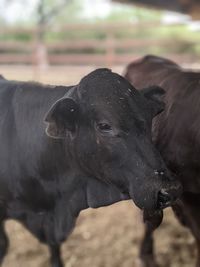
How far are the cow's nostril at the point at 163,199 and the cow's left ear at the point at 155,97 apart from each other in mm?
483

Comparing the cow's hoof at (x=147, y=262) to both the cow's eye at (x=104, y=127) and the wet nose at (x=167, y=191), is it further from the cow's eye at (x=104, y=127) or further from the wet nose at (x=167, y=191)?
the cow's eye at (x=104, y=127)

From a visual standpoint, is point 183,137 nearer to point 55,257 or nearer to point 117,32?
point 55,257

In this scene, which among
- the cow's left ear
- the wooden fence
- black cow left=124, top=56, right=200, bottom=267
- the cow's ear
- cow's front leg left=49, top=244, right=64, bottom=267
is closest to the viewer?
the cow's ear

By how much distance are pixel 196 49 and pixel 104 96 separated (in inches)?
525

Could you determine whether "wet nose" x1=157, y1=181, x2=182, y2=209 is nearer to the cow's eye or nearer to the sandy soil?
the cow's eye

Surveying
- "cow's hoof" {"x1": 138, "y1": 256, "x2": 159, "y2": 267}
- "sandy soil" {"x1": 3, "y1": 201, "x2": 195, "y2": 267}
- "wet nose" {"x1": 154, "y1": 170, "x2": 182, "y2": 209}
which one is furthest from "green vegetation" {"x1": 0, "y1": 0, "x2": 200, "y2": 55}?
"wet nose" {"x1": 154, "y1": 170, "x2": 182, "y2": 209}

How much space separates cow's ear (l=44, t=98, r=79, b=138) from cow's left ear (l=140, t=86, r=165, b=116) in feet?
1.36

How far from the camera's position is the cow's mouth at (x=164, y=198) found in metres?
2.24

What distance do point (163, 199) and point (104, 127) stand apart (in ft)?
1.39

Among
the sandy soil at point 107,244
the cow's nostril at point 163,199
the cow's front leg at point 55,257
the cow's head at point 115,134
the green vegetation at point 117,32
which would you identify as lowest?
the green vegetation at point 117,32

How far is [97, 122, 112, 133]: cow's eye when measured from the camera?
232 centimetres

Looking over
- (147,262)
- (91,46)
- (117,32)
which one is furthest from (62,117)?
(117,32)

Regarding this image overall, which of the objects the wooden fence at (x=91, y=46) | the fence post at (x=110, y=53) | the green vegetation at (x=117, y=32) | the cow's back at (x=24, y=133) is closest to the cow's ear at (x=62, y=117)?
the cow's back at (x=24, y=133)

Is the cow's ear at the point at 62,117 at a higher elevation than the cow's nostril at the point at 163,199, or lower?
higher
